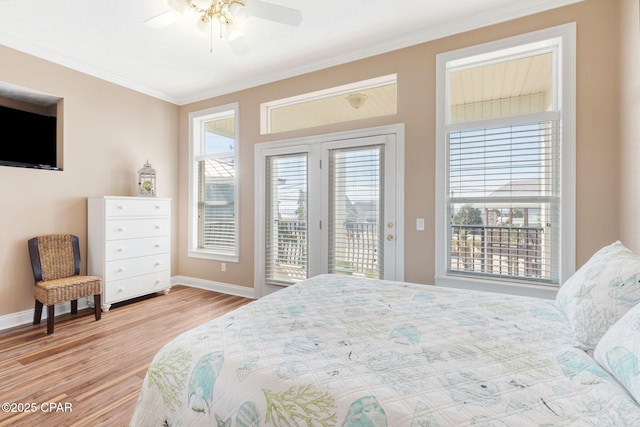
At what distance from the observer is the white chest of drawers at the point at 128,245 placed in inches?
135

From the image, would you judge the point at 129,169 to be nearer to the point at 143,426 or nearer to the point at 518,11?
the point at 143,426

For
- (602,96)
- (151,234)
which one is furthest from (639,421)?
(151,234)

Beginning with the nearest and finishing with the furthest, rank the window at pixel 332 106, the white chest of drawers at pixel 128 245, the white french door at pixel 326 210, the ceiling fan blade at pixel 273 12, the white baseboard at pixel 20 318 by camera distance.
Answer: the ceiling fan blade at pixel 273 12 < the white baseboard at pixel 20 318 < the white french door at pixel 326 210 < the window at pixel 332 106 < the white chest of drawers at pixel 128 245

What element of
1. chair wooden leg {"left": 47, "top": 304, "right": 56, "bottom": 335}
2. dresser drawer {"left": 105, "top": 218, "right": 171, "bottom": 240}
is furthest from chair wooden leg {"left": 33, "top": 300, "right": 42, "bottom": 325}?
dresser drawer {"left": 105, "top": 218, "right": 171, "bottom": 240}

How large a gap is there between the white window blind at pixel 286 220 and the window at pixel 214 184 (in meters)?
0.58

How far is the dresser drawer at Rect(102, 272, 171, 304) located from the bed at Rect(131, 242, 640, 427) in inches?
110

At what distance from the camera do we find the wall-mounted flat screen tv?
119 inches

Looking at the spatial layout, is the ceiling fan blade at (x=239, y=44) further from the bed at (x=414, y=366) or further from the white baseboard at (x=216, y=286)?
the white baseboard at (x=216, y=286)

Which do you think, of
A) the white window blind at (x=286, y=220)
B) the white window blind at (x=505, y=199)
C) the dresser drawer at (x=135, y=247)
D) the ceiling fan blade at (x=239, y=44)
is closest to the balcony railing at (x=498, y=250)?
the white window blind at (x=505, y=199)

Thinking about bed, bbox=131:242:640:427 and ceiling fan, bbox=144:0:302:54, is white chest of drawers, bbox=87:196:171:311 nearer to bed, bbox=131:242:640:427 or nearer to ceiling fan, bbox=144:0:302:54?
ceiling fan, bbox=144:0:302:54

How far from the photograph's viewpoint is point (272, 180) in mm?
3854

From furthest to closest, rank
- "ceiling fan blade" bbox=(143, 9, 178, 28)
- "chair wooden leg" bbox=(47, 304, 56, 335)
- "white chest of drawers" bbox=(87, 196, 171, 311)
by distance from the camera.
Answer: "white chest of drawers" bbox=(87, 196, 171, 311) → "chair wooden leg" bbox=(47, 304, 56, 335) → "ceiling fan blade" bbox=(143, 9, 178, 28)

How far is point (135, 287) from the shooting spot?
3678mm

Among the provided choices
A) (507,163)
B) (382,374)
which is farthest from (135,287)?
(507,163)
